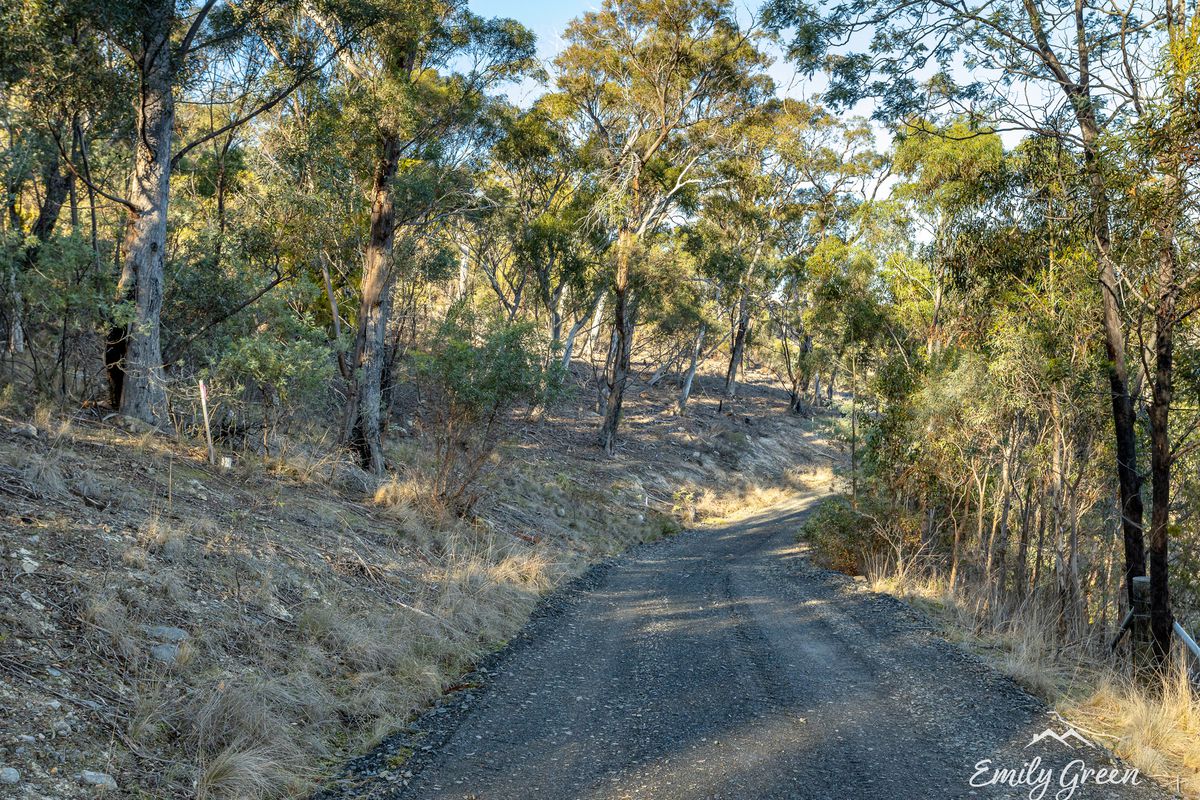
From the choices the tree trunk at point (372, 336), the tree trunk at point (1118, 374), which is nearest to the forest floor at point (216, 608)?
the tree trunk at point (372, 336)

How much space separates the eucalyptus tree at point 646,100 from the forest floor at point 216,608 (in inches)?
512

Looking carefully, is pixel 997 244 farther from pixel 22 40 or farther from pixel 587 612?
pixel 22 40

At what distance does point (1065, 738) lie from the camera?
17.5 feet

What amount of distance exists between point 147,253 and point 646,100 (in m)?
17.2

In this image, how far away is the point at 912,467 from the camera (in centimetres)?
1317

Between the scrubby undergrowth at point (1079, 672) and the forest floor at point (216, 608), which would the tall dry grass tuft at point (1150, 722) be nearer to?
the scrubby undergrowth at point (1079, 672)

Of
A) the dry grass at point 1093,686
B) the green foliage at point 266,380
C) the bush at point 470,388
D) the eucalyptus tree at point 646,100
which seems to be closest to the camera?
the dry grass at point 1093,686

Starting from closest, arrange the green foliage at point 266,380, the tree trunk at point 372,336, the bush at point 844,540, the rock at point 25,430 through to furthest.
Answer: the rock at point 25,430, the green foliage at point 266,380, the tree trunk at point 372,336, the bush at point 844,540

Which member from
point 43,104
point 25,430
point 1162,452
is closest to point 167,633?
point 25,430

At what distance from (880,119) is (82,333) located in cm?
1074

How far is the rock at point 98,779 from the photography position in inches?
138

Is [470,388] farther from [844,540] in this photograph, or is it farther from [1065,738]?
[1065,738]

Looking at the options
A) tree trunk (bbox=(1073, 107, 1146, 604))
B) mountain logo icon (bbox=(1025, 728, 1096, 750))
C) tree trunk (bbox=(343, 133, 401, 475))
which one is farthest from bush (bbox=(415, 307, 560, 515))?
mountain logo icon (bbox=(1025, 728, 1096, 750))

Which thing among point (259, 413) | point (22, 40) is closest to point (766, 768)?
point (259, 413)
